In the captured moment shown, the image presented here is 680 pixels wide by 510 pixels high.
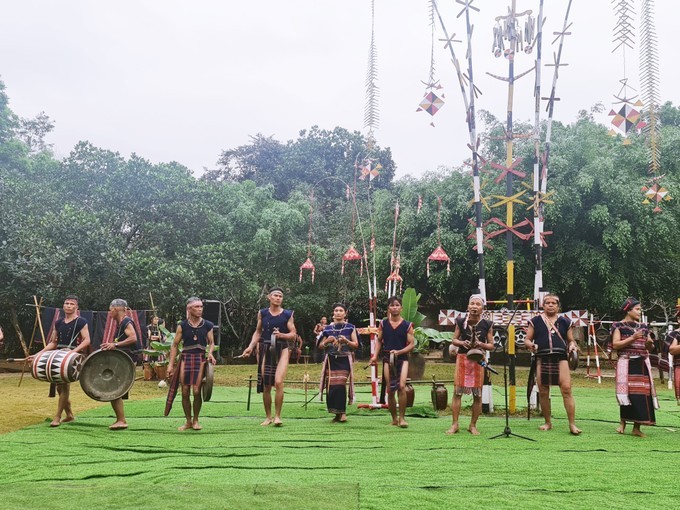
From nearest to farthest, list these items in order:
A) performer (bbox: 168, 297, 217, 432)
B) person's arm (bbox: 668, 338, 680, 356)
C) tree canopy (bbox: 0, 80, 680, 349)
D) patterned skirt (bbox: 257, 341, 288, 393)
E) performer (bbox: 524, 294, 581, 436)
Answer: person's arm (bbox: 668, 338, 680, 356) < performer (bbox: 524, 294, 581, 436) < performer (bbox: 168, 297, 217, 432) < patterned skirt (bbox: 257, 341, 288, 393) < tree canopy (bbox: 0, 80, 680, 349)

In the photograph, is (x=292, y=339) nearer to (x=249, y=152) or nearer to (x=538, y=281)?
(x=538, y=281)

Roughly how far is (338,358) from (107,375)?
2878 mm

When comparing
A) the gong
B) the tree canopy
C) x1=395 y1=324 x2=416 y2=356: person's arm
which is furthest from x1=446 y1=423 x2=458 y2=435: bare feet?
the tree canopy

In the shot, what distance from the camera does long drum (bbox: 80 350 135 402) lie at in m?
7.56

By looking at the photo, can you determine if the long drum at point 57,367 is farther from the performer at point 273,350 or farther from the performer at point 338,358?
the performer at point 338,358

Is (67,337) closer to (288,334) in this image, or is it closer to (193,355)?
(193,355)

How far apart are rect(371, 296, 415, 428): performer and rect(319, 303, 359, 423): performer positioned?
593 millimetres

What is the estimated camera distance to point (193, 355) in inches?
313

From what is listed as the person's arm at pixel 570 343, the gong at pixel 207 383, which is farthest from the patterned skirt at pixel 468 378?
the gong at pixel 207 383

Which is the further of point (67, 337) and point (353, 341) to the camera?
point (353, 341)

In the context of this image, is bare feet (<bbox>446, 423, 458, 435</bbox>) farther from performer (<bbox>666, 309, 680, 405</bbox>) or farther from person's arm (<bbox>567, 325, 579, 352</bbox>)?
performer (<bbox>666, 309, 680, 405</bbox>)

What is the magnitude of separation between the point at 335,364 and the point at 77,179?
54.5 ft

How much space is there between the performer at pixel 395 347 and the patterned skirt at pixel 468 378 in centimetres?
84

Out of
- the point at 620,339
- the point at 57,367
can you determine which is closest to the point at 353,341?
the point at 620,339
